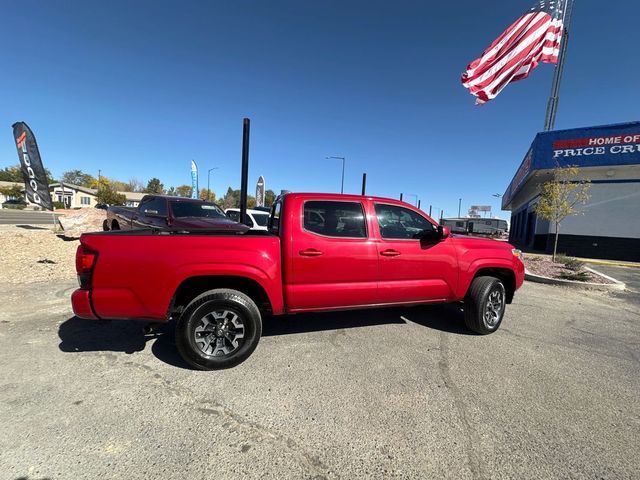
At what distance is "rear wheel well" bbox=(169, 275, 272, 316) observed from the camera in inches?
137

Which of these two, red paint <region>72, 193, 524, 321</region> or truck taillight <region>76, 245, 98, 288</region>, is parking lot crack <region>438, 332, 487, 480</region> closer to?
red paint <region>72, 193, 524, 321</region>

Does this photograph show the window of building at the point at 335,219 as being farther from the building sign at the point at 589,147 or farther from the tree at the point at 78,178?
the tree at the point at 78,178

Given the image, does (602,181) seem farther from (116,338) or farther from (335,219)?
(116,338)

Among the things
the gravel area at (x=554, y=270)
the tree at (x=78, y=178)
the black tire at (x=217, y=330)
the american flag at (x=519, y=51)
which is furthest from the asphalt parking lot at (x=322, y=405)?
the tree at (x=78, y=178)

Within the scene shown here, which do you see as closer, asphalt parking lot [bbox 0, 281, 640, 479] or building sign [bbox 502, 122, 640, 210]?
asphalt parking lot [bbox 0, 281, 640, 479]

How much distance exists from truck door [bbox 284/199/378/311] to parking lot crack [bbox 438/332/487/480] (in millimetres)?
1064

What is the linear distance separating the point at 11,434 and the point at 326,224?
127 inches

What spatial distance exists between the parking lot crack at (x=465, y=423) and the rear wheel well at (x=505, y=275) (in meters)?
1.55

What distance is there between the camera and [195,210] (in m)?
8.91

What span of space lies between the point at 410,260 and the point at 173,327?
10.9 feet

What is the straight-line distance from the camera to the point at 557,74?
49.1 feet

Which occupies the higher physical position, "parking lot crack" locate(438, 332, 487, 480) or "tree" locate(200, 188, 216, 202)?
"tree" locate(200, 188, 216, 202)

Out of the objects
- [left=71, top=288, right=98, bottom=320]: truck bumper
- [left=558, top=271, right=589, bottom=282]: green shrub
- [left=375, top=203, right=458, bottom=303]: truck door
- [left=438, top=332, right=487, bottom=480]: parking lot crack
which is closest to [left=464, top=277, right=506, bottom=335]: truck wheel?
[left=375, top=203, right=458, bottom=303]: truck door

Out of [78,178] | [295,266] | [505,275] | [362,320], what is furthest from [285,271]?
[78,178]
